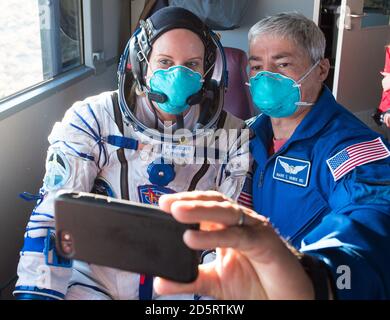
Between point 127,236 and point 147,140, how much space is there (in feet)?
2.75

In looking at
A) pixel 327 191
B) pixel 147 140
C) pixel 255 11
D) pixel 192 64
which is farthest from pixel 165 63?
pixel 255 11

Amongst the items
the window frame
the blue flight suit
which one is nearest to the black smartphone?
the blue flight suit

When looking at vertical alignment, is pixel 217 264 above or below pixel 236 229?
below

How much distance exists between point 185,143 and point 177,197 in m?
0.86

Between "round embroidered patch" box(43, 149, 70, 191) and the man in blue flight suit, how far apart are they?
1.87 feet

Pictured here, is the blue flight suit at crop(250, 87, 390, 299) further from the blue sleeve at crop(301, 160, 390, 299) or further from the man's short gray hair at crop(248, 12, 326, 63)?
the man's short gray hair at crop(248, 12, 326, 63)

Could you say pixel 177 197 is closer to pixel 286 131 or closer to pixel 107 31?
pixel 286 131

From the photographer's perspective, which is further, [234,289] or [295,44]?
[295,44]

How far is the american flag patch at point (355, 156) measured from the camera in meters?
1.28

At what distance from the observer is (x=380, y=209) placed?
1.07 metres

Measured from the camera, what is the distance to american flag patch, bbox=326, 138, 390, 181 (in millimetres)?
1281

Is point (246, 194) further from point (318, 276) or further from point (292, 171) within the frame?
point (318, 276)

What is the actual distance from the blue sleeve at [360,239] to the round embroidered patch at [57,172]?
67 centimetres
